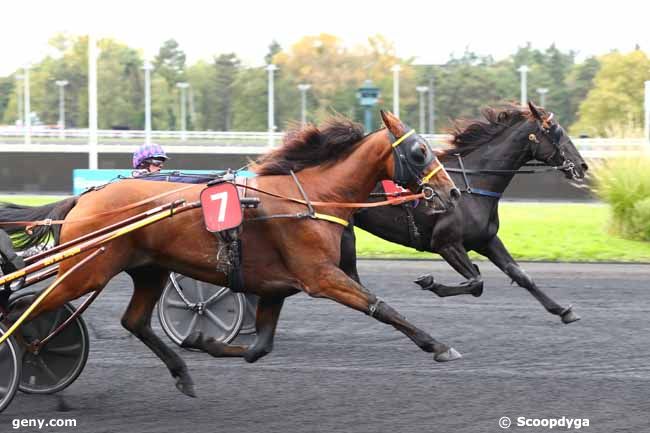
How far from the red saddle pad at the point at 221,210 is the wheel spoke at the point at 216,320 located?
168 cm

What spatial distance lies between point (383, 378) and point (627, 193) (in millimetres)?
8006

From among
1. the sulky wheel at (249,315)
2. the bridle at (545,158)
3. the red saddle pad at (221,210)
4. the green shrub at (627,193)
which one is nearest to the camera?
the red saddle pad at (221,210)

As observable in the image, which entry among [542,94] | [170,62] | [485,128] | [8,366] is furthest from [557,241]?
[170,62]

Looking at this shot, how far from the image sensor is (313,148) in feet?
18.6

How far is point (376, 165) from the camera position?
559cm

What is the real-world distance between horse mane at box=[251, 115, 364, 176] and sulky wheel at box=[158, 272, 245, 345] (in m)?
1.32

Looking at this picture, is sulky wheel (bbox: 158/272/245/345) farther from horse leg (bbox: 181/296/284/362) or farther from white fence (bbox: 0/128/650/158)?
white fence (bbox: 0/128/650/158)

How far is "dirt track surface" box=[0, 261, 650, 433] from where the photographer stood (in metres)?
4.91

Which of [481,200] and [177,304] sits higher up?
[481,200]

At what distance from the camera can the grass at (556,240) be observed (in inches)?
469

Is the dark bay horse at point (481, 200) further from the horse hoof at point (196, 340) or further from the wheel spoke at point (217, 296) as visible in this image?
the horse hoof at point (196, 340)

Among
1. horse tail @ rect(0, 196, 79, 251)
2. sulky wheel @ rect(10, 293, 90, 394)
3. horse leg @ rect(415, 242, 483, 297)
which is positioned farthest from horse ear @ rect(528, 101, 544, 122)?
sulky wheel @ rect(10, 293, 90, 394)

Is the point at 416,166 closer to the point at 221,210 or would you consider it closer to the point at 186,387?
the point at 221,210

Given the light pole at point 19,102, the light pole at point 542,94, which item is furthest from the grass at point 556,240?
the light pole at point 19,102
